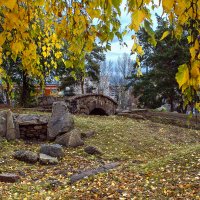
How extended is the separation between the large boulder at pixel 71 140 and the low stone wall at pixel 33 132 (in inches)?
33.9

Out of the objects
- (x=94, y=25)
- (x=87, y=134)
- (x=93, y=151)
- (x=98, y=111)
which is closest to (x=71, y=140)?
(x=93, y=151)

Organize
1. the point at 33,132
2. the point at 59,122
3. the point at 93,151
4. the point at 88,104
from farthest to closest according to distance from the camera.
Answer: the point at 88,104
the point at 33,132
the point at 59,122
the point at 93,151

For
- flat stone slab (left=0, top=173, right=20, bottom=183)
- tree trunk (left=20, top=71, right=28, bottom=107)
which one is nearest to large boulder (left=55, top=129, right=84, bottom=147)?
flat stone slab (left=0, top=173, right=20, bottom=183)

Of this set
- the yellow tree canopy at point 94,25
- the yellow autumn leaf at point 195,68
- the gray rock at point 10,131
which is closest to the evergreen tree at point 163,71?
the gray rock at point 10,131

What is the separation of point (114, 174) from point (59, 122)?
3.81 m

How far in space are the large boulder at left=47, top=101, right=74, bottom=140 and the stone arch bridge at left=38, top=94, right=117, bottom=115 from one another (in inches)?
200

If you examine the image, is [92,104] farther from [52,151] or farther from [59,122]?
[52,151]

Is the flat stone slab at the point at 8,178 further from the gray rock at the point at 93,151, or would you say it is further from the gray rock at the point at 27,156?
the gray rock at the point at 93,151

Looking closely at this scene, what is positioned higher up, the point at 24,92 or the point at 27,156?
the point at 24,92

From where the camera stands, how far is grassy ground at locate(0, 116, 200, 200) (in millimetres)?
4863

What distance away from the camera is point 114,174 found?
19.4 feet

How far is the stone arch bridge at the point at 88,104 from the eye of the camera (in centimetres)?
1494

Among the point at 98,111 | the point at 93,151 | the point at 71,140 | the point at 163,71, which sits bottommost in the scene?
the point at 93,151

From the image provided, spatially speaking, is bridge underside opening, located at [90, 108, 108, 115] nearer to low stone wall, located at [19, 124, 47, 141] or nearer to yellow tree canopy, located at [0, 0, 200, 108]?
low stone wall, located at [19, 124, 47, 141]
